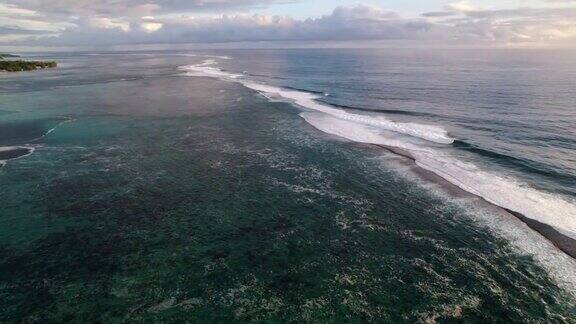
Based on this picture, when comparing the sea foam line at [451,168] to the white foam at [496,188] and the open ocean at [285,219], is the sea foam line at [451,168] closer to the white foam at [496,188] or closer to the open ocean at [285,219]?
the white foam at [496,188]

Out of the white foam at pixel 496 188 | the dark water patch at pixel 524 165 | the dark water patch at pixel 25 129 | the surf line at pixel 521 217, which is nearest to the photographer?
the surf line at pixel 521 217

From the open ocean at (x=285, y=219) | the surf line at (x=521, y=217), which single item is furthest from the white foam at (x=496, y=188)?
the surf line at (x=521, y=217)

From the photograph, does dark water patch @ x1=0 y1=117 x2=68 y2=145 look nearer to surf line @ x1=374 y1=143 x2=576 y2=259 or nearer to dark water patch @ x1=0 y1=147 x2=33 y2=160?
dark water patch @ x1=0 y1=147 x2=33 y2=160

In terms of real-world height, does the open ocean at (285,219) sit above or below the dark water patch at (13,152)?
below

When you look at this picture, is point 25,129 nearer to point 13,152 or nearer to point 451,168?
point 13,152

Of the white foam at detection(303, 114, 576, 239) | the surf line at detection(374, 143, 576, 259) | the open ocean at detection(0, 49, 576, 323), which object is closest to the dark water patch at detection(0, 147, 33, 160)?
the open ocean at detection(0, 49, 576, 323)
